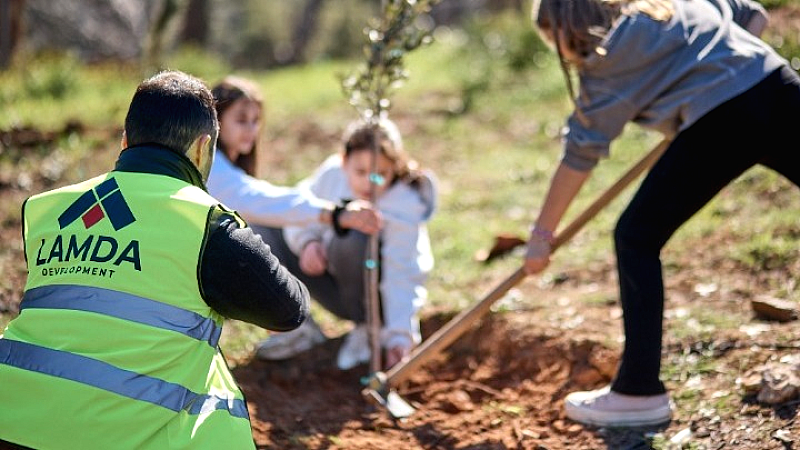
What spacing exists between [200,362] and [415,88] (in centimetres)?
833

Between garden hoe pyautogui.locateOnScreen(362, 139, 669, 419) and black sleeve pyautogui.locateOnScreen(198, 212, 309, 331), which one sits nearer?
black sleeve pyautogui.locateOnScreen(198, 212, 309, 331)

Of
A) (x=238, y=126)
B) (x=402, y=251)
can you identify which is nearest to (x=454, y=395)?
(x=402, y=251)

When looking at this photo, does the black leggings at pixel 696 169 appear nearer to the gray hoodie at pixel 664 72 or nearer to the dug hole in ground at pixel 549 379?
the gray hoodie at pixel 664 72

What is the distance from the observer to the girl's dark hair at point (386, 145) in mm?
4926

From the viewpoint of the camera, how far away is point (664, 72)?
3848mm

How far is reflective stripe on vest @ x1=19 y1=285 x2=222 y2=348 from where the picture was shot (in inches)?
109

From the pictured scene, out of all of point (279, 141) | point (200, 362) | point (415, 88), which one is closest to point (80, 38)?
point (415, 88)

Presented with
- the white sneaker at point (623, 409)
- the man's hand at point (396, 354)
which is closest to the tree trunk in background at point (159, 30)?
the man's hand at point (396, 354)

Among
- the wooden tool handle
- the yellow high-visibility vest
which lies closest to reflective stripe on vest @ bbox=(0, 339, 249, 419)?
the yellow high-visibility vest

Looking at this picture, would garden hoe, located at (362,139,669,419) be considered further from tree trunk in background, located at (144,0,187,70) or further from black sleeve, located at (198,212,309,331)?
tree trunk in background, located at (144,0,187,70)

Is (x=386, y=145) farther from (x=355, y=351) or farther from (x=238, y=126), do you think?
(x=355, y=351)

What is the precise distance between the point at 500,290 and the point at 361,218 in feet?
2.03

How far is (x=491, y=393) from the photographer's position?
4.86 m

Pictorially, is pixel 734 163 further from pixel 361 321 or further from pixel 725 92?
pixel 361 321
